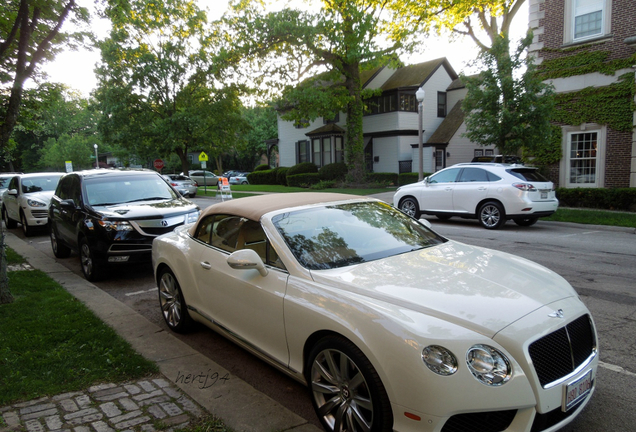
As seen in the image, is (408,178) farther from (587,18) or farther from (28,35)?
(28,35)

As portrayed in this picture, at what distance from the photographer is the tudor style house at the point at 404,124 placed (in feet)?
110

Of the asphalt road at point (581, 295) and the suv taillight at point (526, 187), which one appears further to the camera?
the suv taillight at point (526, 187)

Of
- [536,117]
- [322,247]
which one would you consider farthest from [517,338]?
[536,117]

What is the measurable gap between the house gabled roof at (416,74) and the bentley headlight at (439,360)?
32594mm

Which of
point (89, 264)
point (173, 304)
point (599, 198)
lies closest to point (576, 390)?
point (173, 304)

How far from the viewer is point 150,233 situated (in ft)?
24.2

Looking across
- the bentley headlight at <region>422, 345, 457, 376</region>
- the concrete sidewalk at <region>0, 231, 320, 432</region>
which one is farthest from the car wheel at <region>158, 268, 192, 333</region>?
the bentley headlight at <region>422, 345, 457, 376</region>

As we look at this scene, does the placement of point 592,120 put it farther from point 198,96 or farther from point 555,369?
point 198,96

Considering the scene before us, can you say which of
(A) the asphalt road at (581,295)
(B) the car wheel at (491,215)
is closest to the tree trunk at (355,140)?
(A) the asphalt road at (581,295)

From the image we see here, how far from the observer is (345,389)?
283cm

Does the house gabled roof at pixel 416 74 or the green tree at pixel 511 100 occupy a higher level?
the house gabled roof at pixel 416 74

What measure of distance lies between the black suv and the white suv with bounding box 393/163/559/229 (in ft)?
25.2

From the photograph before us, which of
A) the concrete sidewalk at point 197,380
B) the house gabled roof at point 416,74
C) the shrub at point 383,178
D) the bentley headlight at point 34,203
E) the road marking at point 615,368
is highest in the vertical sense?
the house gabled roof at point 416,74

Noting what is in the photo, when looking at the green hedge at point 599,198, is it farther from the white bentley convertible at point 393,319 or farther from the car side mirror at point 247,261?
the car side mirror at point 247,261
